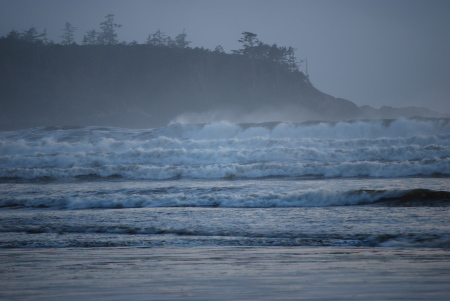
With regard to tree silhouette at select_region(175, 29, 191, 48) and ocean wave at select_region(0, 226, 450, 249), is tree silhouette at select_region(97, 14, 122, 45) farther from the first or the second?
ocean wave at select_region(0, 226, 450, 249)

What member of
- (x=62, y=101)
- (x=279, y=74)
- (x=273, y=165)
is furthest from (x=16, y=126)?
(x=273, y=165)

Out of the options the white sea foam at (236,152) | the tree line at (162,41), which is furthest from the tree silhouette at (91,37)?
the white sea foam at (236,152)

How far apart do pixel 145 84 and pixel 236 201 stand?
56390 mm

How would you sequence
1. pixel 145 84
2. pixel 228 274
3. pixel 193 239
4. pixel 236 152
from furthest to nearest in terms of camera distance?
pixel 145 84 < pixel 236 152 < pixel 193 239 < pixel 228 274

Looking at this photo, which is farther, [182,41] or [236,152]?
[182,41]

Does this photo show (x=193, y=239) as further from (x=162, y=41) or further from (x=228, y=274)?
(x=162, y=41)

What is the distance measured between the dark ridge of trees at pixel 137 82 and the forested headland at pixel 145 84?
4.5 inches

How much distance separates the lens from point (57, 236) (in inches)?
239

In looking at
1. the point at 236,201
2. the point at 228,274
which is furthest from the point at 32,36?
the point at 228,274

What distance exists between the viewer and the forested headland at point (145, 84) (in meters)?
54.7

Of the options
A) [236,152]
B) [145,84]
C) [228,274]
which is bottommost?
[228,274]

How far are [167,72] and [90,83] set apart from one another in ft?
35.4

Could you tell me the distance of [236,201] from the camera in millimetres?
8695

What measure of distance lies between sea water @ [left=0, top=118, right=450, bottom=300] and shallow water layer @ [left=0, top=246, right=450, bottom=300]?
220 mm
